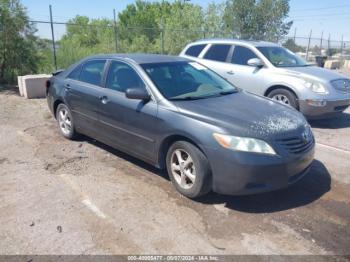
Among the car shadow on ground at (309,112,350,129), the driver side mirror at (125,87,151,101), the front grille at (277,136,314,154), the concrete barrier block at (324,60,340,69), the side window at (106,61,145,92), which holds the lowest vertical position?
the concrete barrier block at (324,60,340,69)

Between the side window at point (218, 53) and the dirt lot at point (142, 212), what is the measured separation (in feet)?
12.5

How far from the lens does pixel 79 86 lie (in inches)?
219

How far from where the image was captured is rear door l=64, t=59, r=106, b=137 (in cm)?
522

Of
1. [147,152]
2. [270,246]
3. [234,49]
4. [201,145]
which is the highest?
[234,49]

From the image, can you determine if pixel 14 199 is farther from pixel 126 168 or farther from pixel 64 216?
pixel 126 168

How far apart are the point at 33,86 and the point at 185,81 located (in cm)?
639

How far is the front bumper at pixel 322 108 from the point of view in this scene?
7074mm

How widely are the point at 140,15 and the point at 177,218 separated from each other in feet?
179

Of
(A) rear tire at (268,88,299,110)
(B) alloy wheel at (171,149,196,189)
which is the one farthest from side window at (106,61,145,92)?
(A) rear tire at (268,88,299,110)

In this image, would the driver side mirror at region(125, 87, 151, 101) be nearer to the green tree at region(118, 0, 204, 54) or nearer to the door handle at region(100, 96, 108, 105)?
the door handle at region(100, 96, 108, 105)

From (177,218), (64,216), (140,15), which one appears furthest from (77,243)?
(140,15)

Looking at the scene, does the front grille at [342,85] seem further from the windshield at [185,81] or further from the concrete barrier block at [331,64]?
the concrete barrier block at [331,64]

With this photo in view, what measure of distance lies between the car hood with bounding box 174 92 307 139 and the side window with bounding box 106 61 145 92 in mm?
759

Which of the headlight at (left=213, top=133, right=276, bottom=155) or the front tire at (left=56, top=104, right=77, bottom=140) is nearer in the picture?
the headlight at (left=213, top=133, right=276, bottom=155)
